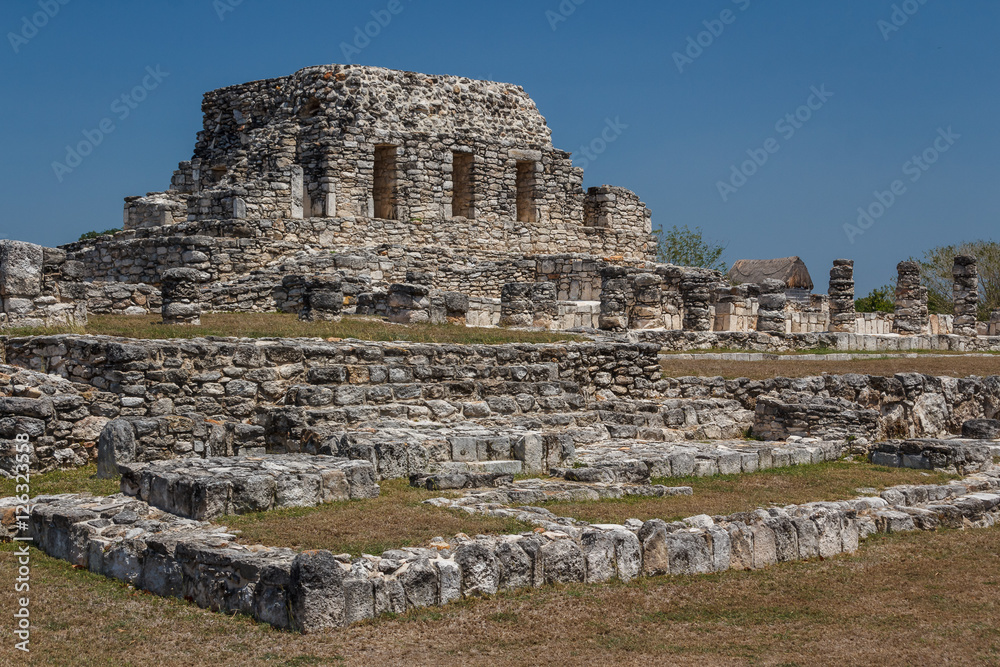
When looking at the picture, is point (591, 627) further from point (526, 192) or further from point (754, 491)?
point (526, 192)

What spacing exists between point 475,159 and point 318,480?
19.3m

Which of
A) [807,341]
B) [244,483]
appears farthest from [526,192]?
[244,483]

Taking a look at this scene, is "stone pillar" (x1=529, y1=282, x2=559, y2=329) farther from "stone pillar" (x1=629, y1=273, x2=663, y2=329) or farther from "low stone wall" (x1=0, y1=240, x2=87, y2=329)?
"low stone wall" (x1=0, y1=240, x2=87, y2=329)

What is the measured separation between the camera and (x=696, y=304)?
24.5 m

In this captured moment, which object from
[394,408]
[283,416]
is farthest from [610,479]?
[283,416]

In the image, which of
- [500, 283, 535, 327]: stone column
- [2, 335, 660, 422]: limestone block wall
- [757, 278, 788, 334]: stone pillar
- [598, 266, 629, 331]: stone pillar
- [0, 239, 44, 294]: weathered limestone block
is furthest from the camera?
[757, 278, 788, 334]: stone pillar

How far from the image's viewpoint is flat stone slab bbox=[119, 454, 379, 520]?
27.7 feet

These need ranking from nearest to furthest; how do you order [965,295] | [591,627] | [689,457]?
1. [591,627]
2. [689,457]
3. [965,295]

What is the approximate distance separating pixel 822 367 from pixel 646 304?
4688 mm

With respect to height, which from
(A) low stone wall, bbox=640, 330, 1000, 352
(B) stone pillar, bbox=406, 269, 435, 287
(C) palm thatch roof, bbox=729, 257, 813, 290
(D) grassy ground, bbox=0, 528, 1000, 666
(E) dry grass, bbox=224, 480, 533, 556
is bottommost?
(D) grassy ground, bbox=0, 528, 1000, 666

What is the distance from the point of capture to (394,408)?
12.8 meters

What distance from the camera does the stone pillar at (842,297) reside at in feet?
95.3

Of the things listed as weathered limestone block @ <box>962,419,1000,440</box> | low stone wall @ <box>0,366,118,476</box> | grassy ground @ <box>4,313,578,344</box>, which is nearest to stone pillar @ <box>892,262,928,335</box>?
weathered limestone block @ <box>962,419,1000,440</box>

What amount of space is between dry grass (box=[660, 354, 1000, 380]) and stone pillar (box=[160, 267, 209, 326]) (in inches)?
328
